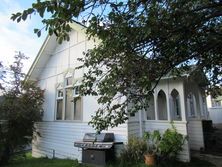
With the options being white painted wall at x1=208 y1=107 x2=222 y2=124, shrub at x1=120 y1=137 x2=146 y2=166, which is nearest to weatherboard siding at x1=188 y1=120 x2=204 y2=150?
shrub at x1=120 y1=137 x2=146 y2=166

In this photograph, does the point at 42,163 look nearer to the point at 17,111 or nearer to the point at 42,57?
the point at 17,111

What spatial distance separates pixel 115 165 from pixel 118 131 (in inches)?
53.9

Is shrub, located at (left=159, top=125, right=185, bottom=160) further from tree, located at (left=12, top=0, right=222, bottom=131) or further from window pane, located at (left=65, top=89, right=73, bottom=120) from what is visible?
window pane, located at (left=65, top=89, right=73, bottom=120)

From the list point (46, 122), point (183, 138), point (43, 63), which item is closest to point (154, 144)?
point (183, 138)

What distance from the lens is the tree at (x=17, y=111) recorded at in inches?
487

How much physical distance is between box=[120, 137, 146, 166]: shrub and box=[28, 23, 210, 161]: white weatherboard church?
0.55m

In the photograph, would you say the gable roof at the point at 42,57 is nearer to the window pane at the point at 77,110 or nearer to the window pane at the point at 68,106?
the window pane at the point at 68,106

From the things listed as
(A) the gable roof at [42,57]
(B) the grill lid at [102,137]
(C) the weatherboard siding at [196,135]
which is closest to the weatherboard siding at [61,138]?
(B) the grill lid at [102,137]

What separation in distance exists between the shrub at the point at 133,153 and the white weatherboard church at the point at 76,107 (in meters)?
0.55

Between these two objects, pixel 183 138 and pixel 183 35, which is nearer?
pixel 183 35

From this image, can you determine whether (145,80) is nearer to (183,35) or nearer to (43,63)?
(183,35)

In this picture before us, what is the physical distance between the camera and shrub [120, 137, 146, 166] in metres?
8.41

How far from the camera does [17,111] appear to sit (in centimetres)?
1245

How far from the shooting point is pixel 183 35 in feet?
Result: 15.5
